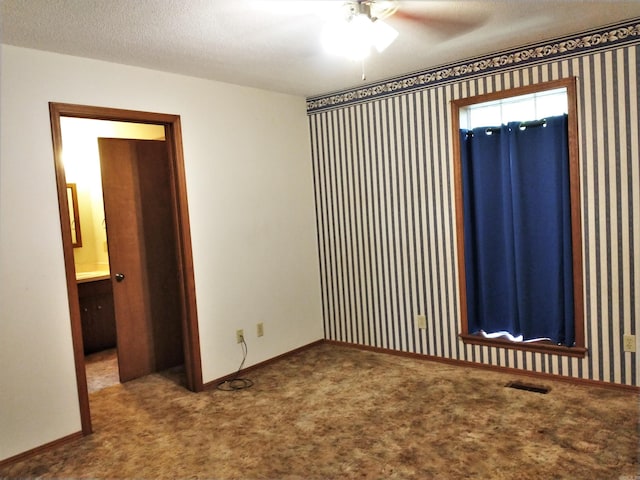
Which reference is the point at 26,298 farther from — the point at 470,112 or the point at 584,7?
the point at 584,7

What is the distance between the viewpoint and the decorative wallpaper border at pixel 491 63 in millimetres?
3010

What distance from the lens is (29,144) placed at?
2801mm

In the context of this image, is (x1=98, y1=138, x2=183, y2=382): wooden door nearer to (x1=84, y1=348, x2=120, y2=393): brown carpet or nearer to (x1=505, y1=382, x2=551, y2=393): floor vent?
(x1=84, y1=348, x2=120, y2=393): brown carpet

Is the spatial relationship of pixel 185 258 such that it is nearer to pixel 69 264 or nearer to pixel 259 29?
pixel 69 264

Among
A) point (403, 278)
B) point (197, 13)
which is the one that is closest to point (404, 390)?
point (403, 278)

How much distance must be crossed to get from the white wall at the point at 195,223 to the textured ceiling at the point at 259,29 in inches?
8.1

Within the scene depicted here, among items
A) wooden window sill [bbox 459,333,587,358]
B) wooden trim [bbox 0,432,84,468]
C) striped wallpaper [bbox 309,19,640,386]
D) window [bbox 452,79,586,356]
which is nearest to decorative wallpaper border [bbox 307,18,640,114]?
striped wallpaper [bbox 309,19,640,386]

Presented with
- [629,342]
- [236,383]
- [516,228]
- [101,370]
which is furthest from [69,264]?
[629,342]

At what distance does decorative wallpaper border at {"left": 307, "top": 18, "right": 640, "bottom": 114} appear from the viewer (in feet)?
9.87

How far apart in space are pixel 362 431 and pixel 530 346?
1497 mm

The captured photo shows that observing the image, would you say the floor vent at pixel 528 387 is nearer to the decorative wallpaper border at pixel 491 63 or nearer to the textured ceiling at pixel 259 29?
the decorative wallpaper border at pixel 491 63

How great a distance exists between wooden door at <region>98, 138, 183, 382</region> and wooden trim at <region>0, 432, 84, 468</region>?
3.37 feet

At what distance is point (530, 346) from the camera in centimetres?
351

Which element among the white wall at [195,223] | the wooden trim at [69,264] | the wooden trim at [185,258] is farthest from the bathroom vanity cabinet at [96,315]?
the wooden trim at [69,264]
